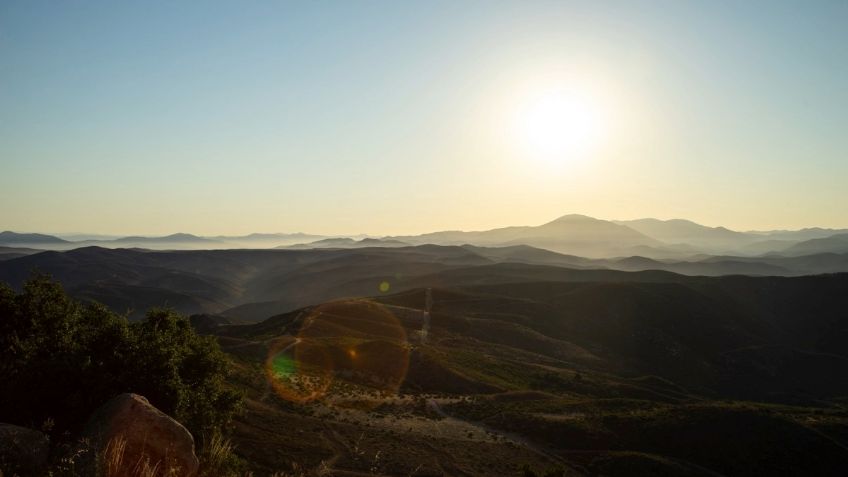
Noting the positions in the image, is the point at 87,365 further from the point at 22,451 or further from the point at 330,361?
the point at 330,361

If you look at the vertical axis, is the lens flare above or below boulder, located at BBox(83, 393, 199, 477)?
below

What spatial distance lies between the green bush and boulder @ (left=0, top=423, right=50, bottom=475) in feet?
1.54

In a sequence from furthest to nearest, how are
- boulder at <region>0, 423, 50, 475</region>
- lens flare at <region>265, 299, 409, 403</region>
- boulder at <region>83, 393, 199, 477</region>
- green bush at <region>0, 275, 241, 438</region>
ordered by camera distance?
lens flare at <region>265, 299, 409, 403</region>, green bush at <region>0, 275, 241, 438</region>, boulder at <region>83, 393, 199, 477</region>, boulder at <region>0, 423, 50, 475</region>

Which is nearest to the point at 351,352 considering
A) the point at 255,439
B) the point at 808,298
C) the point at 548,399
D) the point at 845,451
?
the point at 548,399

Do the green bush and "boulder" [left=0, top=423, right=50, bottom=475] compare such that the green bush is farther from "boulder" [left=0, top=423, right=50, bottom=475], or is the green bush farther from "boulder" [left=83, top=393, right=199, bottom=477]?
"boulder" [left=83, top=393, right=199, bottom=477]

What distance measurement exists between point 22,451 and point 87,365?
8.74 m

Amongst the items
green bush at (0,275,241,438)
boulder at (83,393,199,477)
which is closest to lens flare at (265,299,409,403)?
green bush at (0,275,241,438)

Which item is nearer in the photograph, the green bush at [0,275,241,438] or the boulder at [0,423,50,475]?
the boulder at [0,423,50,475]

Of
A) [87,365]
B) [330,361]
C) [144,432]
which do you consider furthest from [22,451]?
[330,361]

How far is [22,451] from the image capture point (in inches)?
493

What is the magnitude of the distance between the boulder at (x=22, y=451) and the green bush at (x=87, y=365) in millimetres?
469

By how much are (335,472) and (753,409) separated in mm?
46956

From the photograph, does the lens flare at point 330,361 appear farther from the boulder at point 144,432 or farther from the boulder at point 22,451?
the boulder at point 22,451

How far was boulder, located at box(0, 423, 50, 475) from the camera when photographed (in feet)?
38.7
